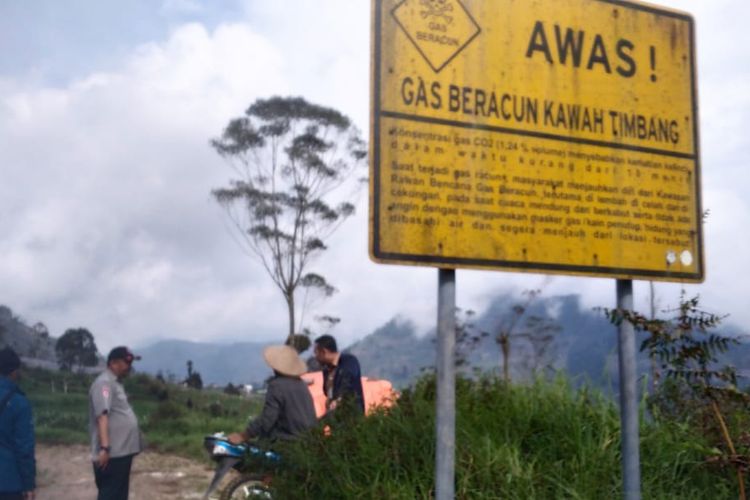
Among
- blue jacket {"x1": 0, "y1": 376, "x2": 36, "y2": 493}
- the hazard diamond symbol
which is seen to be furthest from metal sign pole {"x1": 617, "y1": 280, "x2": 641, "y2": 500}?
blue jacket {"x1": 0, "y1": 376, "x2": 36, "y2": 493}

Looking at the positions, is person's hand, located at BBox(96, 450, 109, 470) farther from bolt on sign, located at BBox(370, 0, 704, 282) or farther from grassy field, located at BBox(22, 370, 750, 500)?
bolt on sign, located at BBox(370, 0, 704, 282)

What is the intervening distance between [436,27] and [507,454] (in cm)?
197

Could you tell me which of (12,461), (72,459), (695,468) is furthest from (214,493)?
(72,459)

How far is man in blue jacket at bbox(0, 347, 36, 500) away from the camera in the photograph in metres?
7.12

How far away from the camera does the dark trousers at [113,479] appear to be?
7.32m

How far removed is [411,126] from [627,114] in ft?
3.57

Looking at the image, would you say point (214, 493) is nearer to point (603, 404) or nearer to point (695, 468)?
point (603, 404)

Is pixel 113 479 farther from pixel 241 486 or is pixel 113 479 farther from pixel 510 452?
pixel 510 452

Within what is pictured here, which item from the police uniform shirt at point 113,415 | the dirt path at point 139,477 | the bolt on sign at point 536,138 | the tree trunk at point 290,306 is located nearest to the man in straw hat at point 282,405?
the police uniform shirt at point 113,415

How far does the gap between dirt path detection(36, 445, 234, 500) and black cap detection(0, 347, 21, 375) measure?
16.6 ft

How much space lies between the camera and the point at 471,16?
3709mm

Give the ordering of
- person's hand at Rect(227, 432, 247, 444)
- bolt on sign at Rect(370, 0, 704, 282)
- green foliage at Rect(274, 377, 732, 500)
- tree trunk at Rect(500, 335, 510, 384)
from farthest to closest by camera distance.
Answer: person's hand at Rect(227, 432, 247, 444)
tree trunk at Rect(500, 335, 510, 384)
green foliage at Rect(274, 377, 732, 500)
bolt on sign at Rect(370, 0, 704, 282)

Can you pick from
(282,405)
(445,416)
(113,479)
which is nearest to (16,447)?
(113,479)

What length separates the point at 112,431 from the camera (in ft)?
24.0
